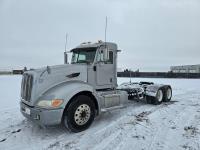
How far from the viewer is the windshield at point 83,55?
6.90m

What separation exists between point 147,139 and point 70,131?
6.74 feet

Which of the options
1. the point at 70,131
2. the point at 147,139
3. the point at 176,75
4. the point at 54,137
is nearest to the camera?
the point at 147,139

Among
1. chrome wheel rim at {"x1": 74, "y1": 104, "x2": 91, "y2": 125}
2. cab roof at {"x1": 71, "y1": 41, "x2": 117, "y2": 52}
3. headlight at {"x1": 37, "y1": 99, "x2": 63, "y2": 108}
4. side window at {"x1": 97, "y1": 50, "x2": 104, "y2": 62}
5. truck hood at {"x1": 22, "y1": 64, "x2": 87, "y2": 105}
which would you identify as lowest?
chrome wheel rim at {"x1": 74, "y1": 104, "x2": 91, "y2": 125}

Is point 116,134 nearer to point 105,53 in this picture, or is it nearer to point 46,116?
point 46,116

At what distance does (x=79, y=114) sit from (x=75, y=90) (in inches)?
26.6

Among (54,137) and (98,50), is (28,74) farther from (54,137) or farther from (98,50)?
(98,50)

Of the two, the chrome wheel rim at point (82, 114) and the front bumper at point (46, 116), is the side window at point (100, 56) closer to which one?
the chrome wheel rim at point (82, 114)

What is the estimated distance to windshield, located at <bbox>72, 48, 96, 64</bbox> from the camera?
690 centimetres

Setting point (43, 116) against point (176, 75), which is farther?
point (176, 75)

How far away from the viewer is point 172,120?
6.63m

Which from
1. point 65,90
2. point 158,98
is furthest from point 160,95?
point 65,90

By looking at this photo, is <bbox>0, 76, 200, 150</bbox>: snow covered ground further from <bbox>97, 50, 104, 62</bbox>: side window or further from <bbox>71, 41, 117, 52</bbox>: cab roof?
<bbox>71, 41, 117, 52</bbox>: cab roof

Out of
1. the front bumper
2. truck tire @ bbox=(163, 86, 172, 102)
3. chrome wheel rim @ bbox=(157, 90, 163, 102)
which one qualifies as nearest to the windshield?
the front bumper

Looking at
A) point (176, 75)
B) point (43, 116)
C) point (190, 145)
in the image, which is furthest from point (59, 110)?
point (176, 75)
